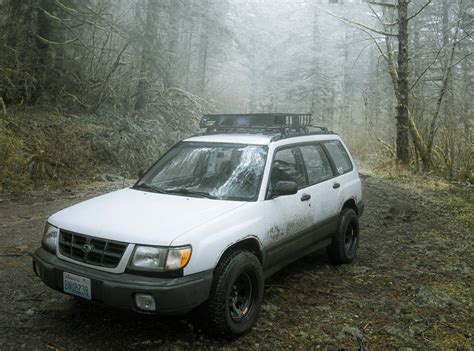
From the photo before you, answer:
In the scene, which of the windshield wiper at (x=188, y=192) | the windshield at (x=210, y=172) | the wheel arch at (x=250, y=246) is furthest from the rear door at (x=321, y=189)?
the windshield wiper at (x=188, y=192)

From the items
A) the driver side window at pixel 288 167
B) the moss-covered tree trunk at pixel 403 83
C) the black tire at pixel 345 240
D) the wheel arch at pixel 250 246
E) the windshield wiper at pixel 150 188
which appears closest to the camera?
the wheel arch at pixel 250 246

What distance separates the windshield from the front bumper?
111cm

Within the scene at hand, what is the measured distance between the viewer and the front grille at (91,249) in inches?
137

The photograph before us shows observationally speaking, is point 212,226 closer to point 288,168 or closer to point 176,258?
point 176,258

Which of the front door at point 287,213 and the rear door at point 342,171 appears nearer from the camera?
the front door at point 287,213

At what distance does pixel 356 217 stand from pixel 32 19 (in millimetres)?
10462

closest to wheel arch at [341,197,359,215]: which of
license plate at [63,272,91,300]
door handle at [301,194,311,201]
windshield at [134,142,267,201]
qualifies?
door handle at [301,194,311,201]

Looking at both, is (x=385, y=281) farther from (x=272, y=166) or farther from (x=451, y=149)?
(x=451, y=149)

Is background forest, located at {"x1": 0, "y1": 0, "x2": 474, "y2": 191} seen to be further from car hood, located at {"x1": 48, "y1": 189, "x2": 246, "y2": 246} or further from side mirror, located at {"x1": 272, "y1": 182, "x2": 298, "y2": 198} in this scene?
side mirror, located at {"x1": 272, "y1": 182, "x2": 298, "y2": 198}

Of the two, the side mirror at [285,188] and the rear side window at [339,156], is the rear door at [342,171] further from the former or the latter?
the side mirror at [285,188]

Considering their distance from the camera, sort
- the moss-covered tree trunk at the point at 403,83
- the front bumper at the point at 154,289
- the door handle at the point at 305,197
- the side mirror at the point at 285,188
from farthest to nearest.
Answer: the moss-covered tree trunk at the point at 403,83, the door handle at the point at 305,197, the side mirror at the point at 285,188, the front bumper at the point at 154,289

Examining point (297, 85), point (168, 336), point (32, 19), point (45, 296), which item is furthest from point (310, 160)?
point (297, 85)

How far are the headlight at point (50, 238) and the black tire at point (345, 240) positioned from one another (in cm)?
344

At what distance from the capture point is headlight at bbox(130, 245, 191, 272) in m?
3.38
